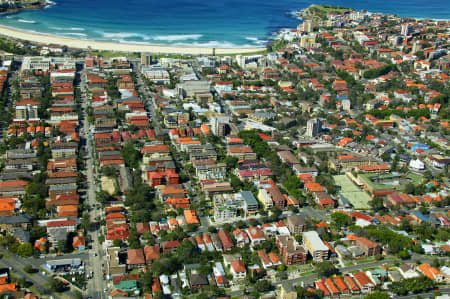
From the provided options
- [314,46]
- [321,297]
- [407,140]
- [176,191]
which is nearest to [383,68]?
[314,46]

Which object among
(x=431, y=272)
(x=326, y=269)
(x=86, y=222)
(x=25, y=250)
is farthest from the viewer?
(x=86, y=222)

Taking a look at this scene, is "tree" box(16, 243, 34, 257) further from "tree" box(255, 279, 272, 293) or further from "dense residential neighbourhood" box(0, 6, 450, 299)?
"tree" box(255, 279, 272, 293)

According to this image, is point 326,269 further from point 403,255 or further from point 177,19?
point 177,19

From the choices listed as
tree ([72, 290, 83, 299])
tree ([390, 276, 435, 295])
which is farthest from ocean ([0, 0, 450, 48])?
tree ([390, 276, 435, 295])

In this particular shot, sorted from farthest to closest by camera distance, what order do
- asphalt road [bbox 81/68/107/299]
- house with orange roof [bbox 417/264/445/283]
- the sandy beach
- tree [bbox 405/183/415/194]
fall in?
the sandy beach < tree [bbox 405/183/415/194] < house with orange roof [bbox 417/264/445/283] < asphalt road [bbox 81/68/107/299]

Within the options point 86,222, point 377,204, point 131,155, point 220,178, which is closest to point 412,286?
point 377,204
